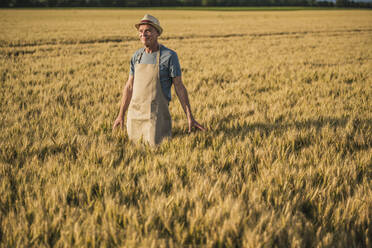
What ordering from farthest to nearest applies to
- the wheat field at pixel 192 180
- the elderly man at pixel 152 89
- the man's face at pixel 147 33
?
the elderly man at pixel 152 89
the man's face at pixel 147 33
the wheat field at pixel 192 180

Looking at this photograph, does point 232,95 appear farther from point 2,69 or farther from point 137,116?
point 2,69

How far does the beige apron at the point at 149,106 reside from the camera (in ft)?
8.46

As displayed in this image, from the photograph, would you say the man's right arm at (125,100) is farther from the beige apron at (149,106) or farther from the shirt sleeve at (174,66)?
the shirt sleeve at (174,66)

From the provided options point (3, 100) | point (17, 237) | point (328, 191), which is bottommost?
point (17, 237)

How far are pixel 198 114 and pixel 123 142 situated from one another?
1342 millimetres

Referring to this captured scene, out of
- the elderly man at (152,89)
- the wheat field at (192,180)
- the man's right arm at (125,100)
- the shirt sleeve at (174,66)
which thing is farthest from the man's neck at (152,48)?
the wheat field at (192,180)

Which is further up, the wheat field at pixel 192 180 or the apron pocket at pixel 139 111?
the apron pocket at pixel 139 111

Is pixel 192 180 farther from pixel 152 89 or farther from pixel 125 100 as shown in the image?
pixel 125 100

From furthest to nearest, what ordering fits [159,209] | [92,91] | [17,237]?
[92,91], [159,209], [17,237]

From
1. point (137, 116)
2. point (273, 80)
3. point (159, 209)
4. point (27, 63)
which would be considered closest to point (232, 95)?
point (273, 80)

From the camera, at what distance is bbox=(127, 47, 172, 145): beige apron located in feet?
8.46

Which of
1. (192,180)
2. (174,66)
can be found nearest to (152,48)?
(174,66)

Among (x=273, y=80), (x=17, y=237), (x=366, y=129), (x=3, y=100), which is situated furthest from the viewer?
(x=273, y=80)

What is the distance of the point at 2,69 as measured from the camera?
Answer: 693cm
